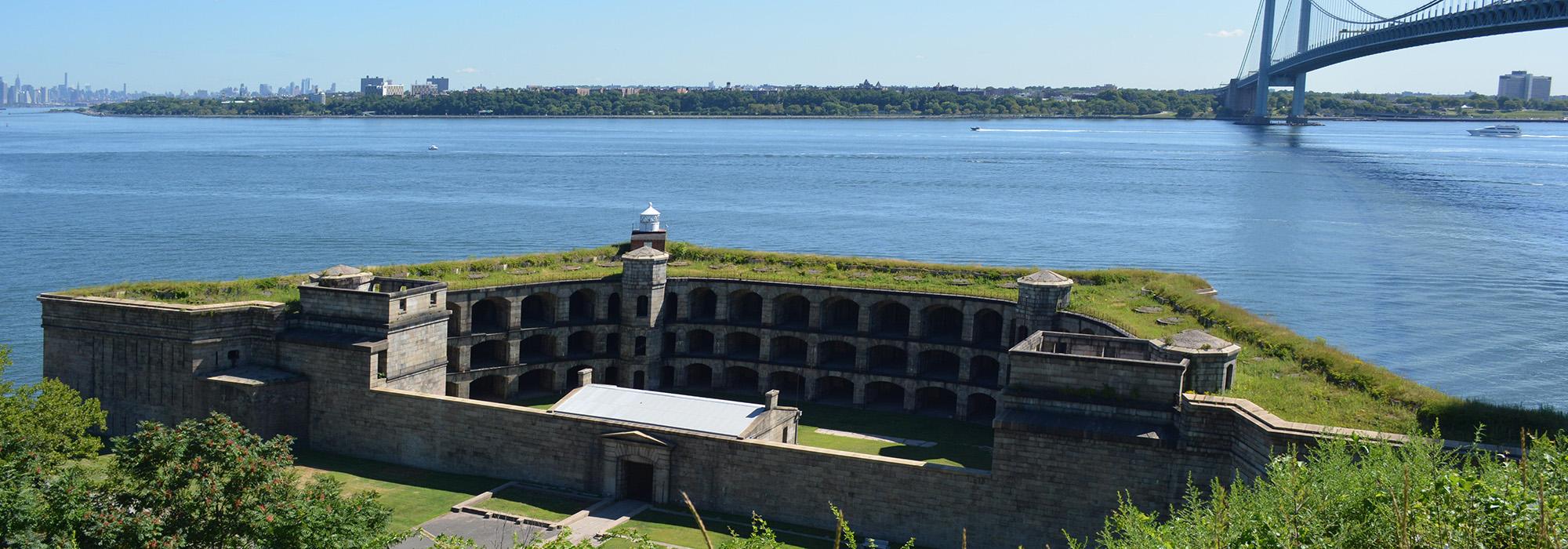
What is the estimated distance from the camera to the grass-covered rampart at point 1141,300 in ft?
97.5

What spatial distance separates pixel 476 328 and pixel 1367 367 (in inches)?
1293

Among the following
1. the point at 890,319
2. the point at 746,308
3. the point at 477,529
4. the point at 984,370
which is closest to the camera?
the point at 477,529

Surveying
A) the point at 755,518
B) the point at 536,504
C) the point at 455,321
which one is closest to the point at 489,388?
the point at 455,321

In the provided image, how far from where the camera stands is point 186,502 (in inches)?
910

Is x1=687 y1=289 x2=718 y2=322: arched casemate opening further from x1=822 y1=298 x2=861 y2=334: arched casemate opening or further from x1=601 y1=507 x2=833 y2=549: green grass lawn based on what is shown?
x1=601 y1=507 x2=833 y2=549: green grass lawn

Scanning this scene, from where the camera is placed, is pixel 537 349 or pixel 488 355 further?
pixel 537 349

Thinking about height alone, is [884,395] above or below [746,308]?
below

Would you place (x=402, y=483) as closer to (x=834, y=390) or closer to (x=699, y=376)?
(x=699, y=376)

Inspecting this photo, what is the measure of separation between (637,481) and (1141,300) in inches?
866

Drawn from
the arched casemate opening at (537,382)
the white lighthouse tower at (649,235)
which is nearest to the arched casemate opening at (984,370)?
the white lighthouse tower at (649,235)

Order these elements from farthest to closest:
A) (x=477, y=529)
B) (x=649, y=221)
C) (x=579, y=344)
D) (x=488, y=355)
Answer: (x=649, y=221) → (x=579, y=344) → (x=488, y=355) → (x=477, y=529)

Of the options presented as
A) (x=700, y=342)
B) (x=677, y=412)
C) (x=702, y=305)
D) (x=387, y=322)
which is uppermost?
(x=387, y=322)

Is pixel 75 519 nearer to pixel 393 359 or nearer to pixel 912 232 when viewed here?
pixel 393 359

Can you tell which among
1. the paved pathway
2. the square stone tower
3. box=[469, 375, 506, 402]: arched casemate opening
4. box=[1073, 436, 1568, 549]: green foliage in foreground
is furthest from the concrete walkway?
box=[1073, 436, 1568, 549]: green foliage in foreground
